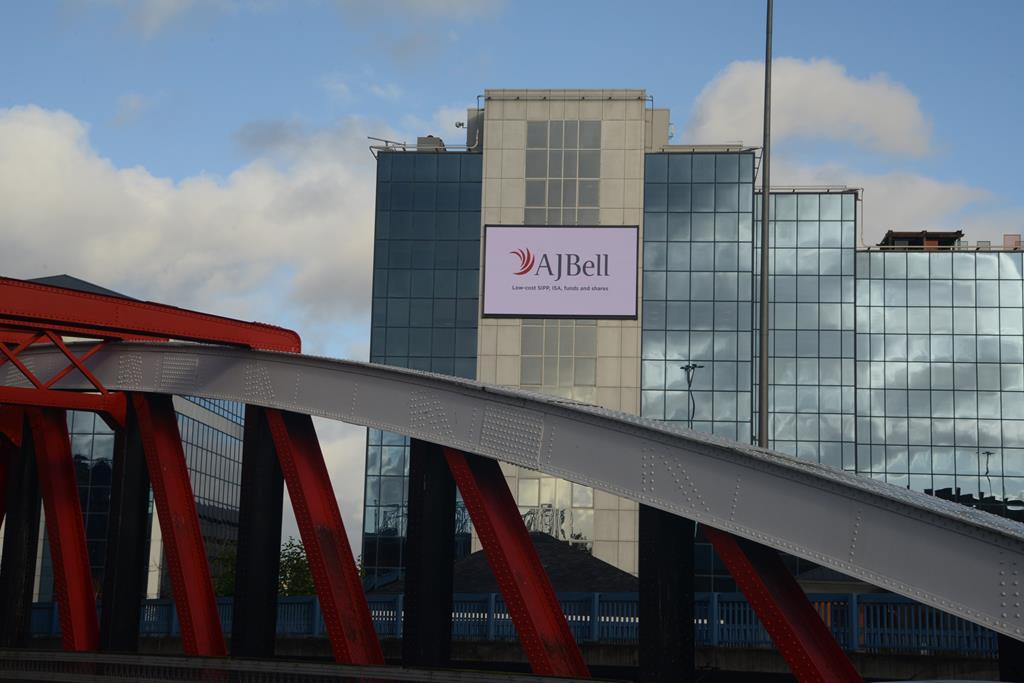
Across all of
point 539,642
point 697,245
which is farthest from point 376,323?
point 539,642

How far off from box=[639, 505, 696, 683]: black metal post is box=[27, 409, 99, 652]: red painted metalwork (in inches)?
373

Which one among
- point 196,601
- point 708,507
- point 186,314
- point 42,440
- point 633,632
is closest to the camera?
point 708,507

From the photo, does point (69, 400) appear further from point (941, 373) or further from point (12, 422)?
point (941, 373)

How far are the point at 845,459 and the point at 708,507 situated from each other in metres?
62.1

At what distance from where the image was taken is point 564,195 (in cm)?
7150

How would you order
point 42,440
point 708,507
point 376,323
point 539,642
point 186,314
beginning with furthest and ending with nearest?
point 376,323, point 42,440, point 186,314, point 539,642, point 708,507

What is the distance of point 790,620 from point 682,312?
191ft

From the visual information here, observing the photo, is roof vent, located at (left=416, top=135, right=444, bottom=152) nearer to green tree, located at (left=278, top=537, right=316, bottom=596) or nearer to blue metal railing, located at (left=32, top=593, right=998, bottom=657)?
green tree, located at (left=278, top=537, right=316, bottom=596)

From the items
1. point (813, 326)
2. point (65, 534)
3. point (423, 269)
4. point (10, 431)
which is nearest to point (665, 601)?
point (65, 534)

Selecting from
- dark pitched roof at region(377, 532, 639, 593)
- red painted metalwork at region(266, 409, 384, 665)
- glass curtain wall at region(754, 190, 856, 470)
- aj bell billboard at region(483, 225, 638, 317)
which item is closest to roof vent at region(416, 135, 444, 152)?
aj bell billboard at region(483, 225, 638, 317)

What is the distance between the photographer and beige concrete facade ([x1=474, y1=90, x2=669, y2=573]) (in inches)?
2729

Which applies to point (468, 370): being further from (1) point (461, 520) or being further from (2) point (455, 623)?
(2) point (455, 623)

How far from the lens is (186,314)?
756 inches

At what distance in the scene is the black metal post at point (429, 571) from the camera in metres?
15.2
